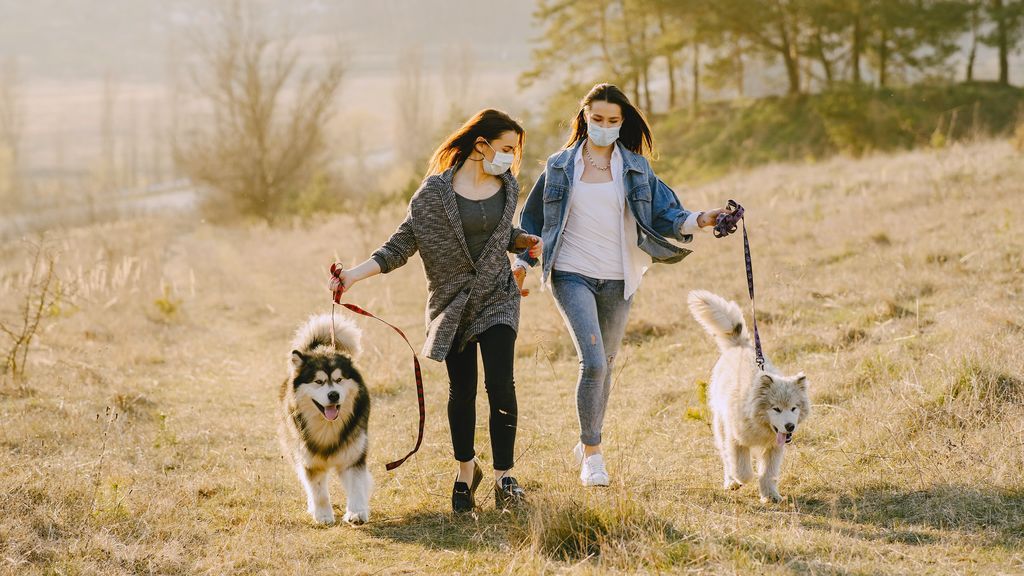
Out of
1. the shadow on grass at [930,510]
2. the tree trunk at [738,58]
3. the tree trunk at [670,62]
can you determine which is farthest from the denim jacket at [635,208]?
the tree trunk at [738,58]

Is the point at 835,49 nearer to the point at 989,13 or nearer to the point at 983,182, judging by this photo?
the point at 989,13

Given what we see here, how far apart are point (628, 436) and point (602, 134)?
2.38 meters

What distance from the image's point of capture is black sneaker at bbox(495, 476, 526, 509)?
450 cm

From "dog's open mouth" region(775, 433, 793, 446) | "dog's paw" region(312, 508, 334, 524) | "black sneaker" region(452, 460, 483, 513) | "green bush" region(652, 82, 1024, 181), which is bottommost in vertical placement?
"dog's paw" region(312, 508, 334, 524)

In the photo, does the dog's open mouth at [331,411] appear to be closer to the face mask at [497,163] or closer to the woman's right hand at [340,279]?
the woman's right hand at [340,279]

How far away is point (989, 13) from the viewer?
28.9m

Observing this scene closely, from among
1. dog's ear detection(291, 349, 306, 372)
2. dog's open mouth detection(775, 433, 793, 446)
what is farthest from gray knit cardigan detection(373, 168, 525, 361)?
dog's open mouth detection(775, 433, 793, 446)

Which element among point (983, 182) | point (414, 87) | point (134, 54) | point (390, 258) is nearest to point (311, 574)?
point (390, 258)

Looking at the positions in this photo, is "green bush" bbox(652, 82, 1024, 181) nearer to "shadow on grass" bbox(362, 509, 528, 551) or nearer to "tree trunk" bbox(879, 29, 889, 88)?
"tree trunk" bbox(879, 29, 889, 88)

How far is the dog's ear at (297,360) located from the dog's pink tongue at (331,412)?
0.34 meters

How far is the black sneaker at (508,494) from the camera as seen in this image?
450cm

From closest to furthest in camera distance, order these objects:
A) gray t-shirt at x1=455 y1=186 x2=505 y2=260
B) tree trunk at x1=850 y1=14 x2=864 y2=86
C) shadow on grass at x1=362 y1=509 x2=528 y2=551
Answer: shadow on grass at x1=362 y1=509 x2=528 y2=551, gray t-shirt at x1=455 y1=186 x2=505 y2=260, tree trunk at x1=850 y1=14 x2=864 y2=86

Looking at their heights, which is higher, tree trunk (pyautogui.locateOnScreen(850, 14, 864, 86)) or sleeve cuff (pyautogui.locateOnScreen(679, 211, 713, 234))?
tree trunk (pyautogui.locateOnScreen(850, 14, 864, 86))

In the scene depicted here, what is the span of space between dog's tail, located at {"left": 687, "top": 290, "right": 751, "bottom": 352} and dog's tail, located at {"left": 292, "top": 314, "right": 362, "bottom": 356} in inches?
83.6
